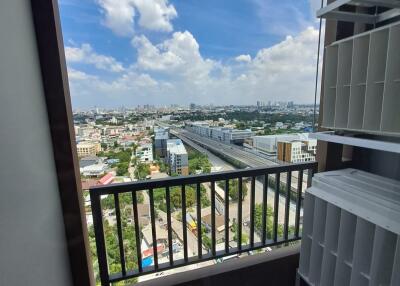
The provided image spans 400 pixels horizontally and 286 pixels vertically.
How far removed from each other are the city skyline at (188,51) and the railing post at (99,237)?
0.63 metres

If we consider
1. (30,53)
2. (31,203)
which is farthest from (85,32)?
(31,203)

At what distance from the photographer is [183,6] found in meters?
1.56

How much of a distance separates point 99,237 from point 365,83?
73.9 inches

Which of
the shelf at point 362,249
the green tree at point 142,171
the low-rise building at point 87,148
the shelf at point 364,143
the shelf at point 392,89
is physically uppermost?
the shelf at point 392,89

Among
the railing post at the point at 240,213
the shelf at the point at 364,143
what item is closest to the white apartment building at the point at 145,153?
the railing post at the point at 240,213

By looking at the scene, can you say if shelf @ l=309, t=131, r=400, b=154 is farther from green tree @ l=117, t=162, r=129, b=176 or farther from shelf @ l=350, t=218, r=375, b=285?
green tree @ l=117, t=162, r=129, b=176

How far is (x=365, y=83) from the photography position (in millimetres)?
1205

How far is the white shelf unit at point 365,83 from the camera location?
1059 mm

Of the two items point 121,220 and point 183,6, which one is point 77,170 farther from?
point 183,6

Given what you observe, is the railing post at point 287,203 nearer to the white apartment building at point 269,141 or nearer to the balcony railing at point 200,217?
the balcony railing at point 200,217

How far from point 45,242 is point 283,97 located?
1.80m

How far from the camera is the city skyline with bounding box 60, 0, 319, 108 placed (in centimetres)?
142

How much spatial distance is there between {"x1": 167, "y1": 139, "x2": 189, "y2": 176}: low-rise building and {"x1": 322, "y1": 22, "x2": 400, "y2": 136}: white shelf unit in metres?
0.98

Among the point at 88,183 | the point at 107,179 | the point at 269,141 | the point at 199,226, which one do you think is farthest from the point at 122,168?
the point at 269,141
